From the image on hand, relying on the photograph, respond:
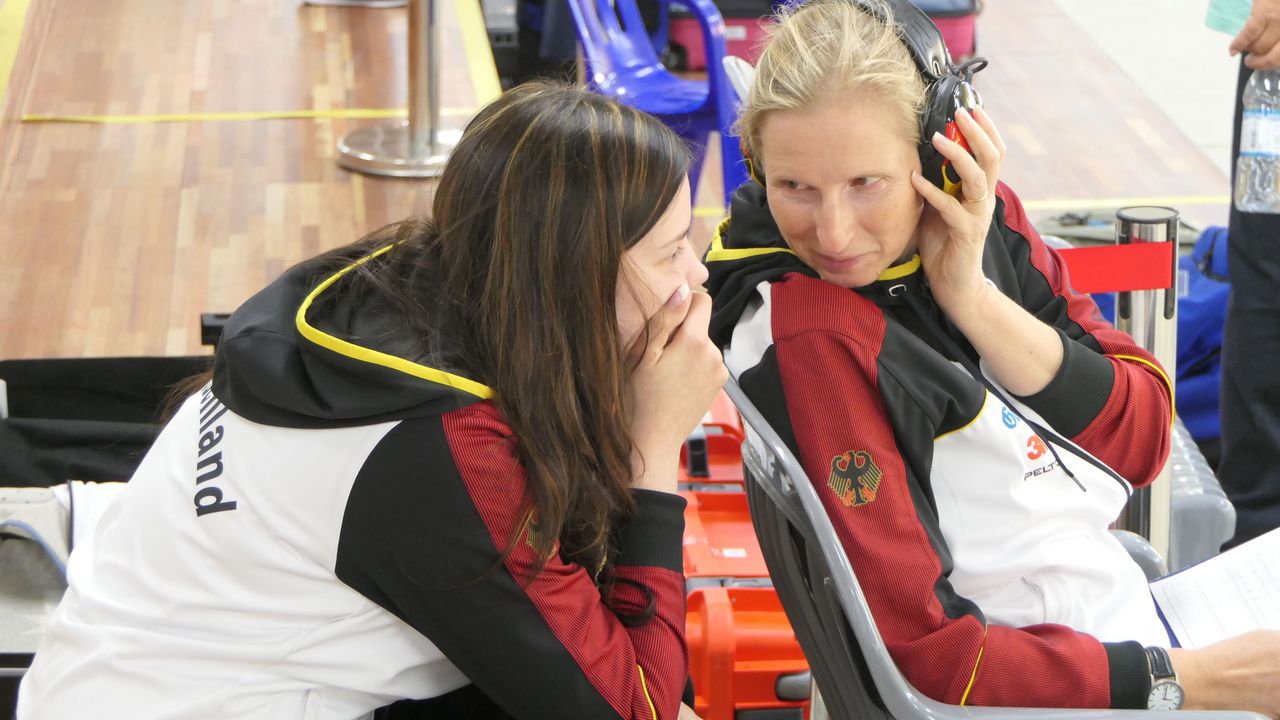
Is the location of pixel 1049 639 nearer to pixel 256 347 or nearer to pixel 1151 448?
pixel 1151 448

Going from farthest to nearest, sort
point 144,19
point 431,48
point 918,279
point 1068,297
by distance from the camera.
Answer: point 144,19
point 431,48
point 1068,297
point 918,279

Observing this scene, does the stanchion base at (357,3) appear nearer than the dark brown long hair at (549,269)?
No

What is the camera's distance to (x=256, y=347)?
1241 millimetres

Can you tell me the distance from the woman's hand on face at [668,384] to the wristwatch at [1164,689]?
0.49 m

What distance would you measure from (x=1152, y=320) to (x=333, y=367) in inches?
45.6

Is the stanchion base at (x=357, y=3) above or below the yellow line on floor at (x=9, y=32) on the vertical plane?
below

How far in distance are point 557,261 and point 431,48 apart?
307cm

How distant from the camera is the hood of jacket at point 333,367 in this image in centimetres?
120

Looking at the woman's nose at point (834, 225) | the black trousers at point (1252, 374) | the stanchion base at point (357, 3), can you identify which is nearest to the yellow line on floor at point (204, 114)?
the stanchion base at point (357, 3)

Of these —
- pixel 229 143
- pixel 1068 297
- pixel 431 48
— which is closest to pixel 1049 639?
pixel 1068 297

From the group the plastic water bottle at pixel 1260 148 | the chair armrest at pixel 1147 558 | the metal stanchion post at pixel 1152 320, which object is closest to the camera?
the chair armrest at pixel 1147 558

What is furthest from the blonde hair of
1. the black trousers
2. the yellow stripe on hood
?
the black trousers

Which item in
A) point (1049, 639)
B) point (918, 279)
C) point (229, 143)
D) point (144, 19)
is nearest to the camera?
point (1049, 639)

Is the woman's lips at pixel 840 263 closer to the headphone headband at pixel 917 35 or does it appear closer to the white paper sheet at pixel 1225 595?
the headphone headband at pixel 917 35
